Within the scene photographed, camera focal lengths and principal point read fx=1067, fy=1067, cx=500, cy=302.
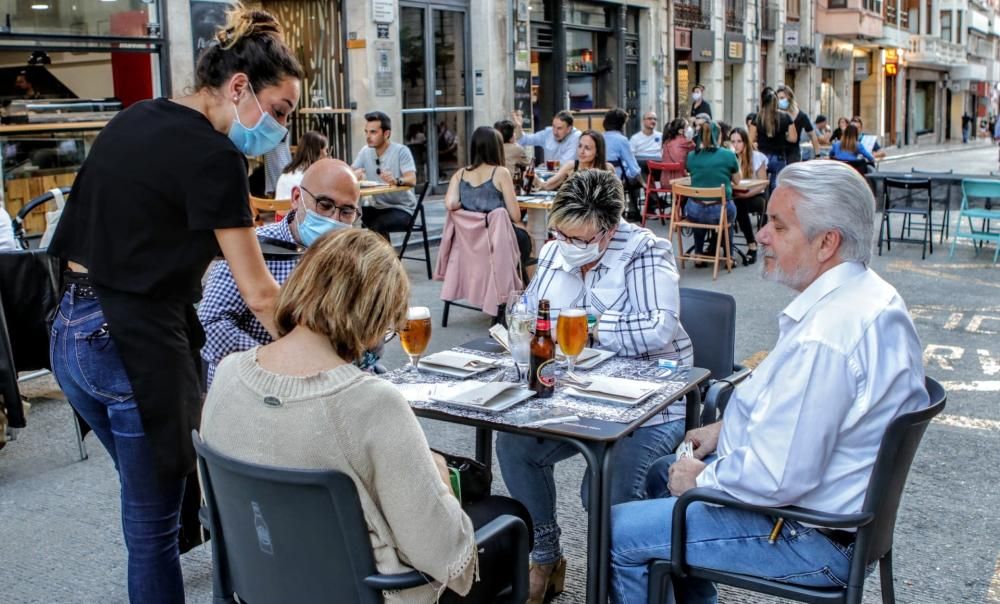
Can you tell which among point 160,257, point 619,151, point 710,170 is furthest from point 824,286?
point 619,151

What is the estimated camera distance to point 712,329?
4035 mm

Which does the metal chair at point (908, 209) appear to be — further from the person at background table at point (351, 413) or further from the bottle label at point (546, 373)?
the person at background table at point (351, 413)

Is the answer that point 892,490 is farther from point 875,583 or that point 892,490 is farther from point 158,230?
point 158,230

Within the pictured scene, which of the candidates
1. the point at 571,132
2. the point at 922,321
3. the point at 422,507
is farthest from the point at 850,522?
the point at 571,132

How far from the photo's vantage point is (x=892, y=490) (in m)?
2.51

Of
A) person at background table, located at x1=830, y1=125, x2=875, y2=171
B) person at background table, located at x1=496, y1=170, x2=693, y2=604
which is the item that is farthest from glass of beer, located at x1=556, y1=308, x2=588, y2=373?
person at background table, located at x1=830, y1=125, x2=875, y2=171

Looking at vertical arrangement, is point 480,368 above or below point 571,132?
below

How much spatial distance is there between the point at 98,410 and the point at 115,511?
171 centimetres

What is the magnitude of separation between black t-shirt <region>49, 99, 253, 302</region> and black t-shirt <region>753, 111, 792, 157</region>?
39.0ft

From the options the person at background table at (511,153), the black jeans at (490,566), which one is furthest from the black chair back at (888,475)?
the person at background table at (511,153)

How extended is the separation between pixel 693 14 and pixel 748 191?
17.1 metres

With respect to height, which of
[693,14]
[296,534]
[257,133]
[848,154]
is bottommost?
[296,534]

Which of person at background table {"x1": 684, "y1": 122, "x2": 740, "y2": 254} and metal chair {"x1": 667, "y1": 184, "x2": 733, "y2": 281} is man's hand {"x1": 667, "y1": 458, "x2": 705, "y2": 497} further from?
person at background table {"x1": 684, "y1": 122, "x2": 740, "y2": 254}

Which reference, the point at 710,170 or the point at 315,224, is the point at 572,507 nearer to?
the point at 315,224
